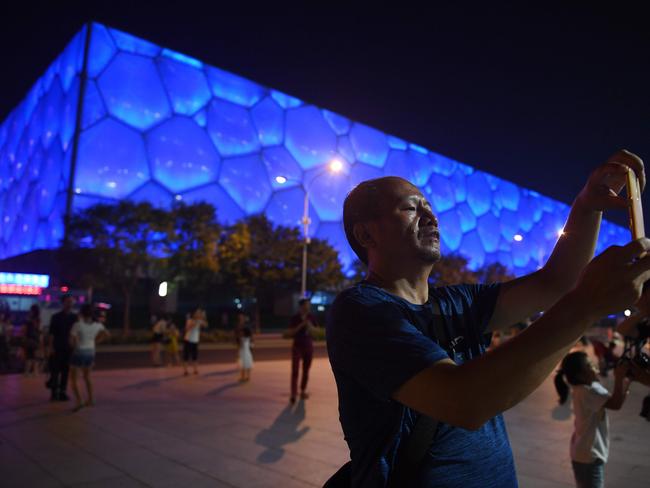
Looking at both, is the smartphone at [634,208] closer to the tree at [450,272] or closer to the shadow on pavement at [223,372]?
the shadow on pavement at [223,372]

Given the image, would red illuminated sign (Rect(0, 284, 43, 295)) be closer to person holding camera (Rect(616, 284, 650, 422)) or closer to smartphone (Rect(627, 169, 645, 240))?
person holding camera (Rect(616, 284, 650, 422))

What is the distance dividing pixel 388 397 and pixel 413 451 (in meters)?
0.21

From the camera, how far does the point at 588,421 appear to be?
3.23m

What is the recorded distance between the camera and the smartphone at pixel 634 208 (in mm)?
960

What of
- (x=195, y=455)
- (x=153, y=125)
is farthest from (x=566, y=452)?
(x=153, y=125)

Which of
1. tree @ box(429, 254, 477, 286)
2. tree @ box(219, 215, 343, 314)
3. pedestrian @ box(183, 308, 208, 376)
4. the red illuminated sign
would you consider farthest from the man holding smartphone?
tree @ box(429, 254, 477, 286)

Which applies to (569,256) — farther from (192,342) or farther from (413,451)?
(192,342)

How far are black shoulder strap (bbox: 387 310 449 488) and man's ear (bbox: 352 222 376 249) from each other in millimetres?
515

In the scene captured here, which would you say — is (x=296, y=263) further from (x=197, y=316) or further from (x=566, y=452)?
(x=566, y=452)

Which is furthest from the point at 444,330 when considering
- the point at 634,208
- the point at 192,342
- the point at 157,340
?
the point at 157,340

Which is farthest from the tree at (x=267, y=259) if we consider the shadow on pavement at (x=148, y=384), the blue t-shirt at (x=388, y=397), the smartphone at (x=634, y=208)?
the smartphone at (x=634, y=208)

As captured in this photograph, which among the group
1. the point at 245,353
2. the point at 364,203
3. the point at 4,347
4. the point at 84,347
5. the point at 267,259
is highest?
the point at 267,259

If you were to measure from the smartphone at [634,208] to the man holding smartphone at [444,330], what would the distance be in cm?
6

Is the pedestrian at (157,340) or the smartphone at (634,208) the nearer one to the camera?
the smartphone at (634,208)
